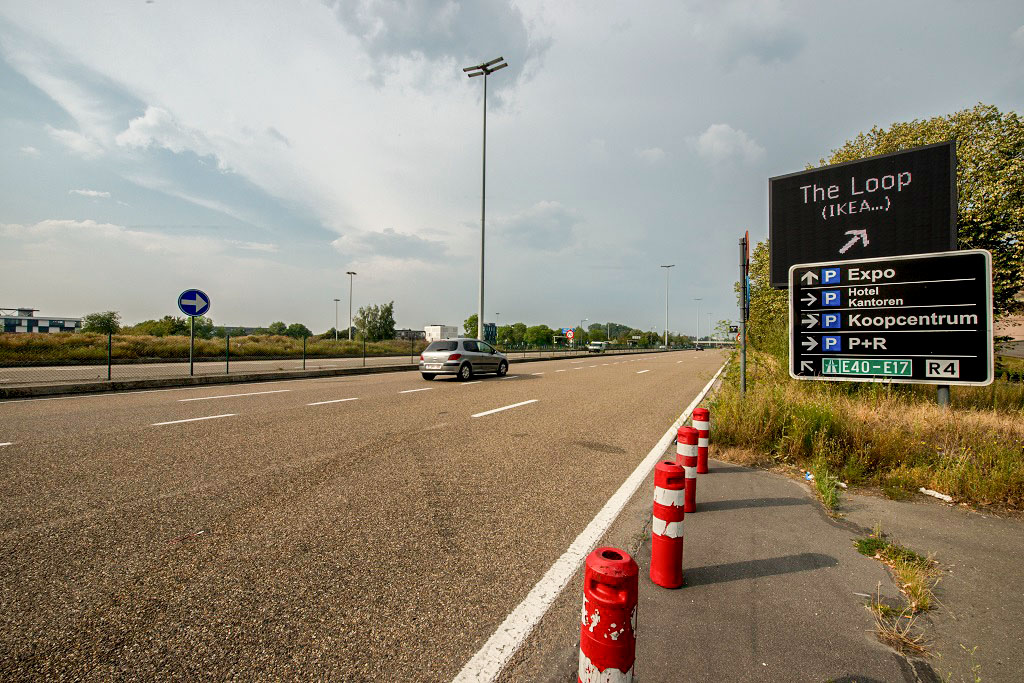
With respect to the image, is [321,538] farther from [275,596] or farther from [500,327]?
[500,327]

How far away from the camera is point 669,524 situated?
280 cm

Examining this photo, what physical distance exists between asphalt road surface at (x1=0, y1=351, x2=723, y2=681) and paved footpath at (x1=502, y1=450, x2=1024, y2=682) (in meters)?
0.65

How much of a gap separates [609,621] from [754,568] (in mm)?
1973

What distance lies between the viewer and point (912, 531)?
12.0 ft

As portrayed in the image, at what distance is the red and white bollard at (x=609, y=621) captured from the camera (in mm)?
1624

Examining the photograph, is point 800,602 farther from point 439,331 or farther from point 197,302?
point 439,331

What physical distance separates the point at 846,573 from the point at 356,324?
10399 cm

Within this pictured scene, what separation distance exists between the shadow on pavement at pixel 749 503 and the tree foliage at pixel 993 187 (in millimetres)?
10089

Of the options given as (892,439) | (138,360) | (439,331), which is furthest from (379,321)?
(892,439)

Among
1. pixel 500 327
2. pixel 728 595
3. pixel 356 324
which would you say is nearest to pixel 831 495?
pixel 728 595

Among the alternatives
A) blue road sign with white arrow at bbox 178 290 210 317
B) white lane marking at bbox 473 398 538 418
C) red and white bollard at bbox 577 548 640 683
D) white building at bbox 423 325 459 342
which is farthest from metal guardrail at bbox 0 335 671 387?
white building at bbox 423 325 459 342

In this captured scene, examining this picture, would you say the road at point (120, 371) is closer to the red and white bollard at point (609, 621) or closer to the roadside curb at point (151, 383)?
the roadside curb at point (151, 383)

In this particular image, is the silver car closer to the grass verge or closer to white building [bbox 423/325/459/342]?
the grass verge

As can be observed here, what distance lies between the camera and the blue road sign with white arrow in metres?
15.2
